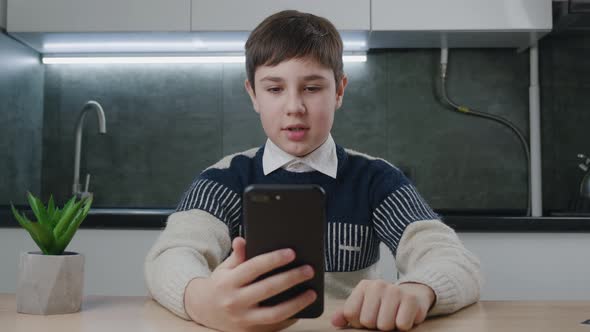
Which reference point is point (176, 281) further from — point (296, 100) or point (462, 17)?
point (462, 17)

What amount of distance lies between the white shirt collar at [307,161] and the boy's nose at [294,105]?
5.8 inches

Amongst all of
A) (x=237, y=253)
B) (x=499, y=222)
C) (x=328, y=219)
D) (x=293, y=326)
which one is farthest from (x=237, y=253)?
(x=499, y=222)

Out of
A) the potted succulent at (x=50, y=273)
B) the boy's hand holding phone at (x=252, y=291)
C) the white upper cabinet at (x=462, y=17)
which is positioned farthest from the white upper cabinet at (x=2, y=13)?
the boy's hand holding phone at (x=252, y=291)

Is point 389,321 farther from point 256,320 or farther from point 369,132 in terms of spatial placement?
point 369,132

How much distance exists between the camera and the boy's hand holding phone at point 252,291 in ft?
2.03

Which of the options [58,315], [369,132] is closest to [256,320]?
[58,315]

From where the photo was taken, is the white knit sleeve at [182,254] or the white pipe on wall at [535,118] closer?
the white knit sleeve at [182,254]

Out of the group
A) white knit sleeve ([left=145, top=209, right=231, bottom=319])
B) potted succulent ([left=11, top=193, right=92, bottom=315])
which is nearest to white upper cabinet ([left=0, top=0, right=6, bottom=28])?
white knit sleeve ([left=145, top=209, right=231, bottom=319])

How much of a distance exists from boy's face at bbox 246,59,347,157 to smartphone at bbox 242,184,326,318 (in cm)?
37

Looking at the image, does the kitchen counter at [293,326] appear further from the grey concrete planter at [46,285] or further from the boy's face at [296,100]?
the boy's face at [296,100]

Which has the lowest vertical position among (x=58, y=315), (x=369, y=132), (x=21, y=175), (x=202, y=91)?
(x=58, y=315)

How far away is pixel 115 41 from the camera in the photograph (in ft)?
7.46

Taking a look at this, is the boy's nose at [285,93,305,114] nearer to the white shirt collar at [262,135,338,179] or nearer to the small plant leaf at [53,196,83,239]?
the white shirt collar at [262,135,338,179]

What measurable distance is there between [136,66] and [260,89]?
1.55 meters
